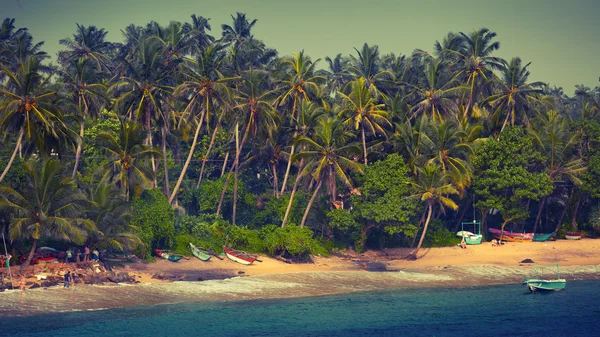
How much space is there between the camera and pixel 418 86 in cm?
6912

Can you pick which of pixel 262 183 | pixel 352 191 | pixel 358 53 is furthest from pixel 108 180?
pixel 358 53

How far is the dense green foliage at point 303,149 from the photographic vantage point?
170 feet

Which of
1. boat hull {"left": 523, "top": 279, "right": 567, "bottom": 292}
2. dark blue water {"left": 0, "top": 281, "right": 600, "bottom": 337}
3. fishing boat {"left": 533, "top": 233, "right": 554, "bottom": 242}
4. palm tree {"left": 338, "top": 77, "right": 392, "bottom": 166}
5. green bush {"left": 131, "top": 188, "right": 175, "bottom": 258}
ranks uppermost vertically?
palm tree {"left": 338, "top": 77, "right": 392, "bottom": 166}

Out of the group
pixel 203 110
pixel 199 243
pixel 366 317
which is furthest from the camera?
pixel 203 110

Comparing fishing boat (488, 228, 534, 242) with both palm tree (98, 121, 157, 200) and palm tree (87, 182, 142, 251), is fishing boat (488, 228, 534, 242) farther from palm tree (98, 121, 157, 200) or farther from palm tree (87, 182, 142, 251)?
palm tree (87, 182, 142, 251)

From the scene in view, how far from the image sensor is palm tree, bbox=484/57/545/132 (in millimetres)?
68188

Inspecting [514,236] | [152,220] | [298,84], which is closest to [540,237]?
[514,236]

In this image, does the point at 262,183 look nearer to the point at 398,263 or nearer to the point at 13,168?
the point at 398,263

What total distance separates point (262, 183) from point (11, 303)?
1525 inches

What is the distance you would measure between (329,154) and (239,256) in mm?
10794

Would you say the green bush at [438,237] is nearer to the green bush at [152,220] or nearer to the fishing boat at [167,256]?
the fishing boat at [167,256]

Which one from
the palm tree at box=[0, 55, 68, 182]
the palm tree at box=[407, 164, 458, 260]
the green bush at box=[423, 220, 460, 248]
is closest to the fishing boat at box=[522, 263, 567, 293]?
the palm tree at box=[407, 164, 458, 260]

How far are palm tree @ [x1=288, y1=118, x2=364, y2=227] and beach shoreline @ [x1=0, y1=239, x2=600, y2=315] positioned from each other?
23.3ft

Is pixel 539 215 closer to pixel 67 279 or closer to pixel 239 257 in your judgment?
pixel 239 257
